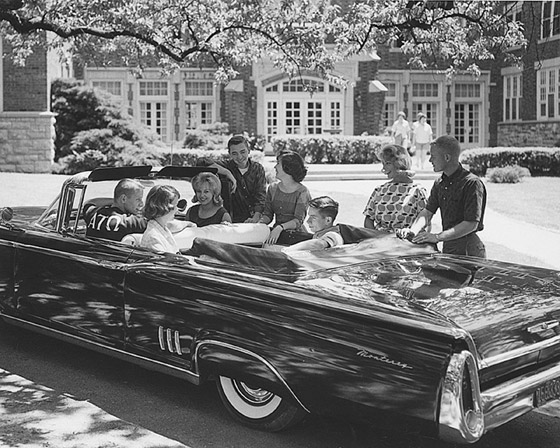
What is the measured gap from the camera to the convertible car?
376cm

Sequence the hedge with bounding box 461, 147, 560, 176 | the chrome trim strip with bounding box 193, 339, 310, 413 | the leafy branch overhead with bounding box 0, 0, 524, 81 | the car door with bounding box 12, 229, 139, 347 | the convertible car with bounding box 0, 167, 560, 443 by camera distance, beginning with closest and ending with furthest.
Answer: the convertible car with bounding box 0, 167, 560, 443, the chrome trim strip with bounding box 193, 339, 310, 413, the car door with bounding box 12, 229, 139, 347, the leafy branch overhead with bounding box 0, 0, 524, 81, the hedge with bounding box 461, 147, 560, 176

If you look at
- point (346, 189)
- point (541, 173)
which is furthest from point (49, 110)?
point (541, 173)

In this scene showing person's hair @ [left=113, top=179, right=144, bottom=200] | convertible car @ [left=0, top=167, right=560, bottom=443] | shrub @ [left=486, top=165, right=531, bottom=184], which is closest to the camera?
convertible car @ [left=0, top=167, right=560, bottom=443]

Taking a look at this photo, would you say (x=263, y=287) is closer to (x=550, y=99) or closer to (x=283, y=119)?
(x=283, y=119)

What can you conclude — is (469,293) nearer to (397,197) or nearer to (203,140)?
(397,197)

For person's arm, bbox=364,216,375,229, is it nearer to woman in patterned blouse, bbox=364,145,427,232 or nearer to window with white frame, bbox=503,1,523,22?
woman in patterned blouse, bbox=364,145,427,232

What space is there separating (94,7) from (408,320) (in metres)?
8.79

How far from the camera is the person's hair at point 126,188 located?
19.7ft

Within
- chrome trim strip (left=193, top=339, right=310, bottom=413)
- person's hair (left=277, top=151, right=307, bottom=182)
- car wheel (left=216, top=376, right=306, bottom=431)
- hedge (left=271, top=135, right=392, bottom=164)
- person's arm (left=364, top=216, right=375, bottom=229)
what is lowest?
car wheel (left=216, top=376, right=306, bottom=431)

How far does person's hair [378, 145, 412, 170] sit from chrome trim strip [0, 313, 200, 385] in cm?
250

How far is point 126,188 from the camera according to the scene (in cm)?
600

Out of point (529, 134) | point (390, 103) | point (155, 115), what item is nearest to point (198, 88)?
point (155, 115)

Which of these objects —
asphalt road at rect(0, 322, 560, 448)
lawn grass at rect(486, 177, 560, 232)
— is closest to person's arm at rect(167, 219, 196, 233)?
asphalt road at rect(0, 322, 560, 448)

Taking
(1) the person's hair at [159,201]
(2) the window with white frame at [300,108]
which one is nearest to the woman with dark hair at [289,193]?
(1) the person's hair at [159,201]
